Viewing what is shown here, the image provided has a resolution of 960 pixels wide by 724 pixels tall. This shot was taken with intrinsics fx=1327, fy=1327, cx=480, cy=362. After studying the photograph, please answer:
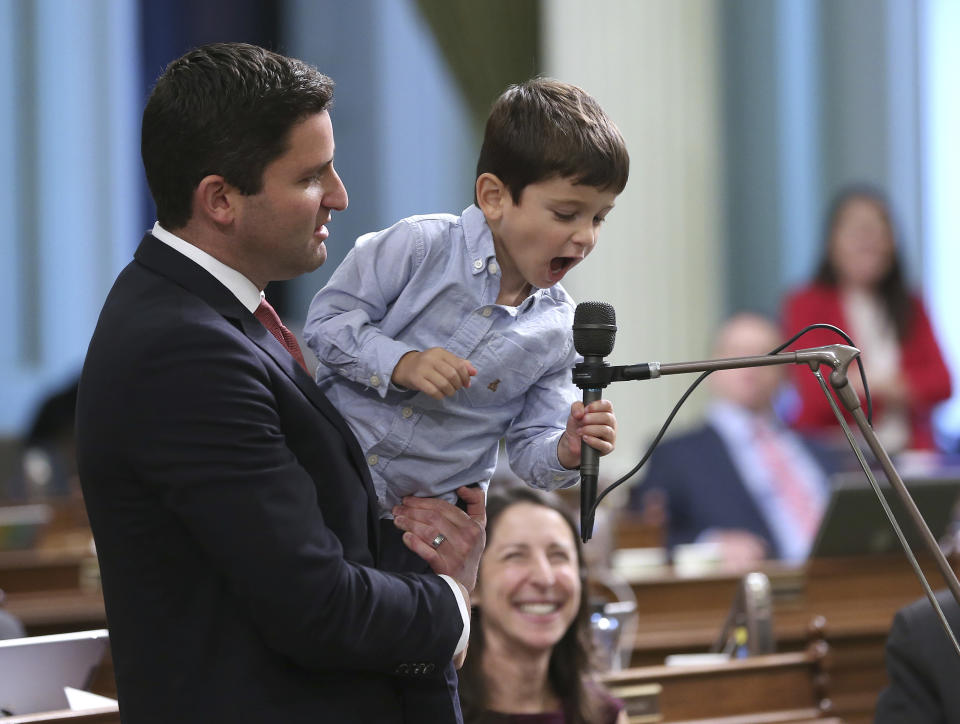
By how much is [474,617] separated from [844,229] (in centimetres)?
402

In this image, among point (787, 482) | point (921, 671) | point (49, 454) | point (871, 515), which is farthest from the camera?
point (49, 454)

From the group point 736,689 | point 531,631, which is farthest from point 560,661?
point 736,689

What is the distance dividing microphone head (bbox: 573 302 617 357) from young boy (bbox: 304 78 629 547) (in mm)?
134

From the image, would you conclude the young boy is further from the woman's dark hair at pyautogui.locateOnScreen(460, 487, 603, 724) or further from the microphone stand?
the woman's dark hair at pyautogui.locateOnScreen(460, 487, 603, 724)

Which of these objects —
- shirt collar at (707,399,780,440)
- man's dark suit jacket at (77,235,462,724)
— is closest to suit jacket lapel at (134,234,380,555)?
man's dark suit jacket at (77,235,462,724)

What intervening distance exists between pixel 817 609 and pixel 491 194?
8.80 ft

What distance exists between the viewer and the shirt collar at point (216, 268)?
1.57 metres

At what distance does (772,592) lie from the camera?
13.6 feet

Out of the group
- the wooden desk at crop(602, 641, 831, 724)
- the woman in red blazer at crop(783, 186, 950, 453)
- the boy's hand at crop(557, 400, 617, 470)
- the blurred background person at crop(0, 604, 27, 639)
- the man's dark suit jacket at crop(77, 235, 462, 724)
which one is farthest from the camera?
the woman in red blazer at crop(783, 186, 950, 453)

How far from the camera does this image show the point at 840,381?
158 centimetres

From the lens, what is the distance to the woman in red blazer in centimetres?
636

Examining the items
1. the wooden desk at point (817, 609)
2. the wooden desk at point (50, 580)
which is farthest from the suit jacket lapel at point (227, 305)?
the wooden desk at point (817, 609)

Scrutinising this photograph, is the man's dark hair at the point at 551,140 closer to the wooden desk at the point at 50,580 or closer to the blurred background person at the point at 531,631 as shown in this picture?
the blurred background person at the point at 531,631

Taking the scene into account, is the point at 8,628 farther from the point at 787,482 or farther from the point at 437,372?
the point at 787,482
